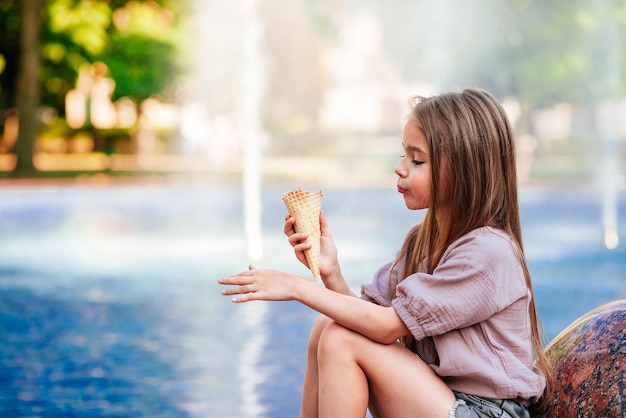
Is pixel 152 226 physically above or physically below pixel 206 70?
below

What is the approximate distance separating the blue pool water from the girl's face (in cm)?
200

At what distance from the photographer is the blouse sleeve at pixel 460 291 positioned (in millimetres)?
2691

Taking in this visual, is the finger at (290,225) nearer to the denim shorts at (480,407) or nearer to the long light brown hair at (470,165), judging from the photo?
the long light brown hair at (470,165)

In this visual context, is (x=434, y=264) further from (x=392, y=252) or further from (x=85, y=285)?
(x=392, y=252)

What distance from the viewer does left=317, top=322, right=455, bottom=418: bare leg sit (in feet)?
8.75

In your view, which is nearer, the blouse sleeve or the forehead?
the blouse sleeve

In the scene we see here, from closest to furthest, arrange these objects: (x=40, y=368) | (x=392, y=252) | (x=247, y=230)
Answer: (x=40, y=368)
(x=392, y=252)
(x=247, y=230)

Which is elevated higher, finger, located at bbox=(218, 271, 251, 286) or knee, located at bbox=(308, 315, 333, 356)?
finger, located at bbox=(218, 271, 251, 286)

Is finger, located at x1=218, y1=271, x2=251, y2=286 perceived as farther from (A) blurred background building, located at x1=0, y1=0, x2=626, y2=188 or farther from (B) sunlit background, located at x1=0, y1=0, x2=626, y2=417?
(A) blurred background building, located at x1=0, y1=0, x2=626, y2=188

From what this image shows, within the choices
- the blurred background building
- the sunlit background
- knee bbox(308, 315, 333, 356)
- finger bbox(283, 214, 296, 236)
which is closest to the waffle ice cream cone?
finger bbox(283, 214, 296, 236)

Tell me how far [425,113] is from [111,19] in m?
23.3

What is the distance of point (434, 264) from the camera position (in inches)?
114

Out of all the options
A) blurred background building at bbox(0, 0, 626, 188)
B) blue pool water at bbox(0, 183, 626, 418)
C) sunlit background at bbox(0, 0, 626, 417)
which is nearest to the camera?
blue pool water at bbox(0, 183, 626, 418)

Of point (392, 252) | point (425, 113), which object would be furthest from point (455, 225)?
point (392, 252)
